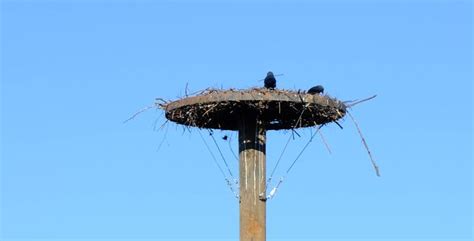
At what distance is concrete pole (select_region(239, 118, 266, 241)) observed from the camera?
2705cm

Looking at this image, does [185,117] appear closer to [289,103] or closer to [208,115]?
[208,115]

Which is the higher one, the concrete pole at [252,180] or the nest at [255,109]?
the nest at [255,109]

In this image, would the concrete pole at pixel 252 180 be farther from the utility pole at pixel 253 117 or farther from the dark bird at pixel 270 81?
the dark bird at pixel 270 81

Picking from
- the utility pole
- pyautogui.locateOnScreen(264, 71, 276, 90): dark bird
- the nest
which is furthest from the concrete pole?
pyautogui.locateOnScreen(264, 71, 276, 90): dark bird

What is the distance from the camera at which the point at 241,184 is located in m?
27.5

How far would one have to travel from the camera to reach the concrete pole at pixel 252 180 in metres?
27.0

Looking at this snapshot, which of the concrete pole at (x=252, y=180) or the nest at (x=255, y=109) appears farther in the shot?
the concrete pole at (x=252, y=180)

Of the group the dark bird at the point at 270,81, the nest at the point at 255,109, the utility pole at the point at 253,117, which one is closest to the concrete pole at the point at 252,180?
the utility pole at the point at 253,117

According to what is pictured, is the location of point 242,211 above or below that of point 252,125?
below

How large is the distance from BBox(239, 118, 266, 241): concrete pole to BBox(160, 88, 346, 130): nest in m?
0.33

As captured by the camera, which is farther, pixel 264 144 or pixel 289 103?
pixel 264 144

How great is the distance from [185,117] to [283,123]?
8.84 ft

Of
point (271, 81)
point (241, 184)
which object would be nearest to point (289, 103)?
point (271, 81)

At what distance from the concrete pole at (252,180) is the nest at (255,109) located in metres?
0.33
